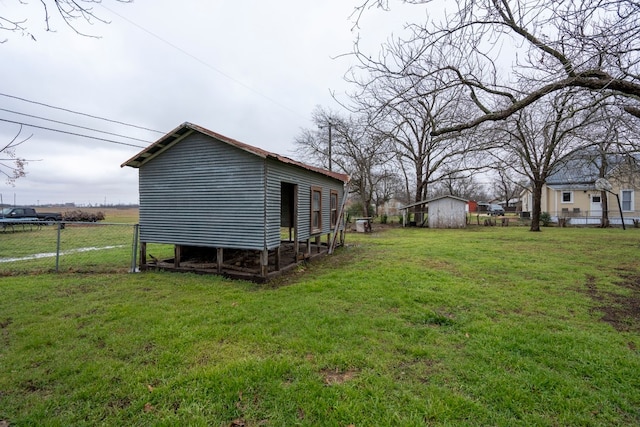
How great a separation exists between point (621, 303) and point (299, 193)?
7311 mm

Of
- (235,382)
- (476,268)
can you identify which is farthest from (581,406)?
(476,268)

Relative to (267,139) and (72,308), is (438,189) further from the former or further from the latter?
(72,308)

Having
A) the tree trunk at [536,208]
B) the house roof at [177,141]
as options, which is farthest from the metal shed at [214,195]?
the tree trunk at [536,208]

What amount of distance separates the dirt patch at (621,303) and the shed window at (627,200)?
22.2m

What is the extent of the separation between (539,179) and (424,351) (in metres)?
20.2

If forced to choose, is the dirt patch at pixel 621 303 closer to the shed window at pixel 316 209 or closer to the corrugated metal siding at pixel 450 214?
the shed window at pixel 316 209

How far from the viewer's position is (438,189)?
5106 centimetres

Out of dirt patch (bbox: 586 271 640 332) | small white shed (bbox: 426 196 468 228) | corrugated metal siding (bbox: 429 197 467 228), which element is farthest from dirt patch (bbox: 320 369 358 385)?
corrugated metal siding (bbox: 429 197 467 228)

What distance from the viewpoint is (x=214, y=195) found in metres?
7.58

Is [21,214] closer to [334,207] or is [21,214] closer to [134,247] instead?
[134,247]

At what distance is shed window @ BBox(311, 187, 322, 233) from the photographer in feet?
32.5

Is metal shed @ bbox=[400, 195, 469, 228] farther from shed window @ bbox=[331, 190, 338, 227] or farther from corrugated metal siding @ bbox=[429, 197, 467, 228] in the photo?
shed window @ bbox=[331, 190, 338, 227]

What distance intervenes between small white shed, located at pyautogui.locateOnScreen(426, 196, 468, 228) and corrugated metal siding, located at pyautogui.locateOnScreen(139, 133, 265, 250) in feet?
61.4

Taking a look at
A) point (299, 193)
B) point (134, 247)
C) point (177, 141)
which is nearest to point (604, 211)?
point (299, 193)
